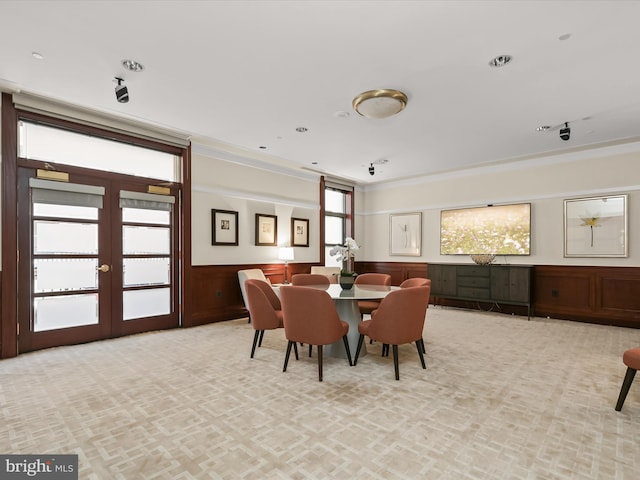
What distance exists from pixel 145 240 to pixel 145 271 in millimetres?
469

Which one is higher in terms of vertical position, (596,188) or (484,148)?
(484,148)

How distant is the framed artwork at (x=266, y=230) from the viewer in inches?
262

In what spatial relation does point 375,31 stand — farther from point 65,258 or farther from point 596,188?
point 596,188

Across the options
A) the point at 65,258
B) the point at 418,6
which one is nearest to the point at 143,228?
the point at 65,258

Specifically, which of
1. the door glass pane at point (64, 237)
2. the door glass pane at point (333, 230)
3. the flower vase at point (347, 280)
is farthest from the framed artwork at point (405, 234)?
the door glass pane at point (64, 237)

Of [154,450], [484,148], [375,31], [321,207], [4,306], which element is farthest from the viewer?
[321,207]

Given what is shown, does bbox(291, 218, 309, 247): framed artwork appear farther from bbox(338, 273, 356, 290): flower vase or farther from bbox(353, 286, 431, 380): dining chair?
bbox(353, 286, 431, 380): dining chair

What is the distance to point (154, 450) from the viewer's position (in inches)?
84.5

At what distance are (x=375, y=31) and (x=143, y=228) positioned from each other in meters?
4.21

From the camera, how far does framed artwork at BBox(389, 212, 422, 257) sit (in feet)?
27.0

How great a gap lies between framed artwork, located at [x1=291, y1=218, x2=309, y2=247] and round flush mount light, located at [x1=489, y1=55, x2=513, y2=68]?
4.86 metres

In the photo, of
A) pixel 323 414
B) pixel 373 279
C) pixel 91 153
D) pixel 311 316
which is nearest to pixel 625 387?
pixel 323 414

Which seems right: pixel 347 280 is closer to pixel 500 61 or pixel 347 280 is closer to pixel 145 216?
pixel 500 61

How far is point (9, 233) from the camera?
3932mm
